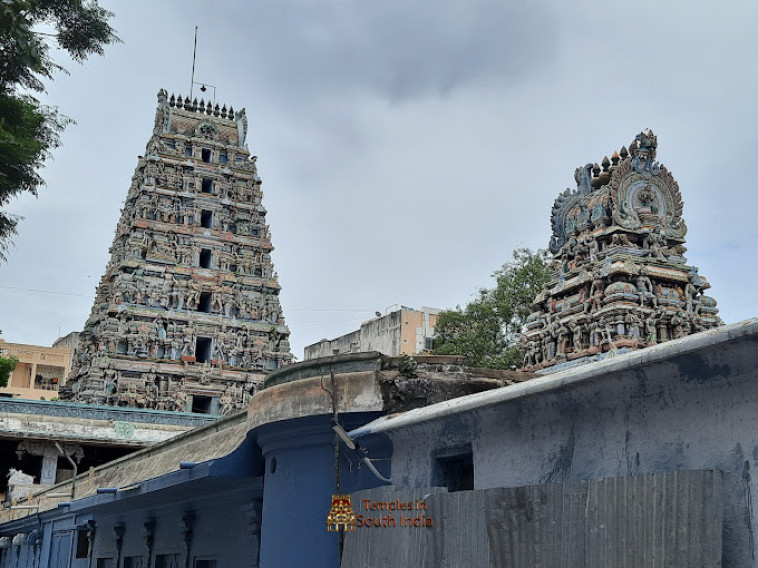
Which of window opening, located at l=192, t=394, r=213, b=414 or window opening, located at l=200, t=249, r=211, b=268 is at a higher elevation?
window opening, located at l=200, t=249, r=211, b=268

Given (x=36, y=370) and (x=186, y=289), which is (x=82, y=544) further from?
(x=36, y=370)

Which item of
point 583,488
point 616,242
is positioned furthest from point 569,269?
point 583,488

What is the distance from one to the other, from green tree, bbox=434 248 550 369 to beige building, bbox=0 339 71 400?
36.0 meters

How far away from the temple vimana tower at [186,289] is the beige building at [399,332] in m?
11.8

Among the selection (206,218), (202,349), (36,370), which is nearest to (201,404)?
(202,349)

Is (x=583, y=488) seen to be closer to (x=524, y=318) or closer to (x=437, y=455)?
(x=437, y=455)

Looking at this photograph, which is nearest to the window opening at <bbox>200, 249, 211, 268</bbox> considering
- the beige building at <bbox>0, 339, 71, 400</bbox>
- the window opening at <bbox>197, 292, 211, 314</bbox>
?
the window opening at <bbox>197, 292, 211, 314</bbox>

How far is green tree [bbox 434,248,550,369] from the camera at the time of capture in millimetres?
44500

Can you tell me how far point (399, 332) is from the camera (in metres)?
56.7

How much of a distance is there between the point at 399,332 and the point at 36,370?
30.8m

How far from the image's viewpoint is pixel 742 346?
5027 millimetres

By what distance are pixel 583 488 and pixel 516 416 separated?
4.74ft

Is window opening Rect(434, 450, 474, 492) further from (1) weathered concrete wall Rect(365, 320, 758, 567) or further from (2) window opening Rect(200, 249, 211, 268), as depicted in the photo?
(2) window opening Rect(200, 249, 211, 268)

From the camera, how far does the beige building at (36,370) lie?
221 feet
